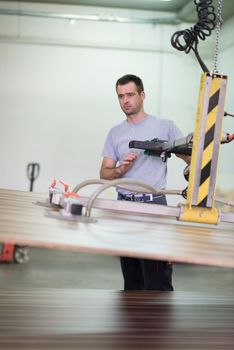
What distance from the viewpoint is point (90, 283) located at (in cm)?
539

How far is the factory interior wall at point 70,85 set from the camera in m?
7.88

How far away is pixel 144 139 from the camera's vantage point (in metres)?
3.23

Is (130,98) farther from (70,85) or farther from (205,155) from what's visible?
(70,85)

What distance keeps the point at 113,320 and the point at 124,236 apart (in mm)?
597

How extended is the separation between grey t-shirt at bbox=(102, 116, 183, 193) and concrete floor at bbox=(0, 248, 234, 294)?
2.08m

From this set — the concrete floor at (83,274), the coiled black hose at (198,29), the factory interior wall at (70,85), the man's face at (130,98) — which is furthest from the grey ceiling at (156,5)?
the coiled black hose at (198,29)

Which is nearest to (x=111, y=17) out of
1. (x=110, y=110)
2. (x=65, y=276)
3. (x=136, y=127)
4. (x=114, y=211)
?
(x=110, y=110)

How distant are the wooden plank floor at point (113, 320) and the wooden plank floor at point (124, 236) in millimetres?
352

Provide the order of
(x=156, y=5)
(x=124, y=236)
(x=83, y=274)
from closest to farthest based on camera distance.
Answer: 1. (x=124, y=236)
2. (x=83, y=274)
3. (x=156, y=5)

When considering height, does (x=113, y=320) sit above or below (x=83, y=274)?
above

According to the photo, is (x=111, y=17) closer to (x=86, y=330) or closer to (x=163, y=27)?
(x=163, y=27)

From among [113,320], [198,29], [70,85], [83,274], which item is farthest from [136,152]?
[70,85]

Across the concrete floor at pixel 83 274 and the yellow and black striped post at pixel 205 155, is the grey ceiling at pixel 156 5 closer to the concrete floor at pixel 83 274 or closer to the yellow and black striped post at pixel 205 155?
the concrete floor at pixel 83 274

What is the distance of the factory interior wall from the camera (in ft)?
25.9
